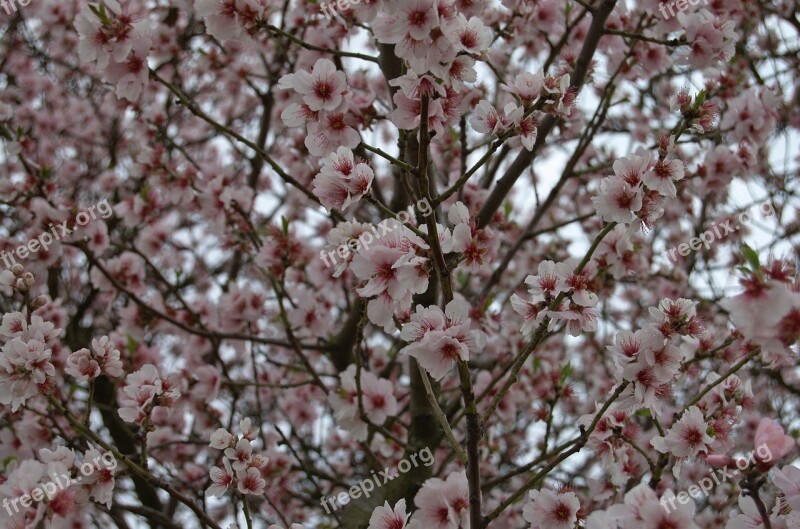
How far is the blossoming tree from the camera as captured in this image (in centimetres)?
200

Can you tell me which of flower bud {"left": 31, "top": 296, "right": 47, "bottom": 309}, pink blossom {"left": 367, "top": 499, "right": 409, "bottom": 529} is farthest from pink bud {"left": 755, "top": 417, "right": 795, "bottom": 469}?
flower bud {"left": 31, "top": 296, "right": 47, "bottom": 309}

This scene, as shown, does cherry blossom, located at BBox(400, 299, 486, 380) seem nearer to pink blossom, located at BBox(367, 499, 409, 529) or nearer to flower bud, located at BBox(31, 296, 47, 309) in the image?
pink blossom, located at BBox(367, 499, 409, 529)

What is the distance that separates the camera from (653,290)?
562cm

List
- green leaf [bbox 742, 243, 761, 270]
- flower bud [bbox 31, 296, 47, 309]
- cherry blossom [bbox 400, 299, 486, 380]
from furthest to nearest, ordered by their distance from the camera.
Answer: flower bud [bbox 31, 296, 47, 309] → cherry blossom [bbox 400, 299, 486, 380] → green leaf [bbox 742, 243, 761, 270]

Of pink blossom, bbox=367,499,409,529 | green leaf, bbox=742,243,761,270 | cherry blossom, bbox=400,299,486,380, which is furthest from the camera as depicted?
pink blossom, bbox=367,499,409,529

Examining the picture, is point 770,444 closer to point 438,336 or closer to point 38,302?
point 438,336

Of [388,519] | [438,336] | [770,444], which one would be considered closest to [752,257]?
[770,444]

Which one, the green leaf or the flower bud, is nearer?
the green leaf

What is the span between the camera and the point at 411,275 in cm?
190

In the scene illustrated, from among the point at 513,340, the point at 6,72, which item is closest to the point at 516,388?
the point at 513,340

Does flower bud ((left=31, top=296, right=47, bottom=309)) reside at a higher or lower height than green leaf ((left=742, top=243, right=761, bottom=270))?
higher

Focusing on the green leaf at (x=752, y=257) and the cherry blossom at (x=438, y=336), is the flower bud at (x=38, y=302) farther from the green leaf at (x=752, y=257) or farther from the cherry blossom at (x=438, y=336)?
the green leaf at (x=752, y=257)

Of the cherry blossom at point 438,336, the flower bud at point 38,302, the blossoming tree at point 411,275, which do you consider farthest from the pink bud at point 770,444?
the flower bud at point 38,302

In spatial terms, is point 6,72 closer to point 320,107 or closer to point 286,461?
point 286,461
